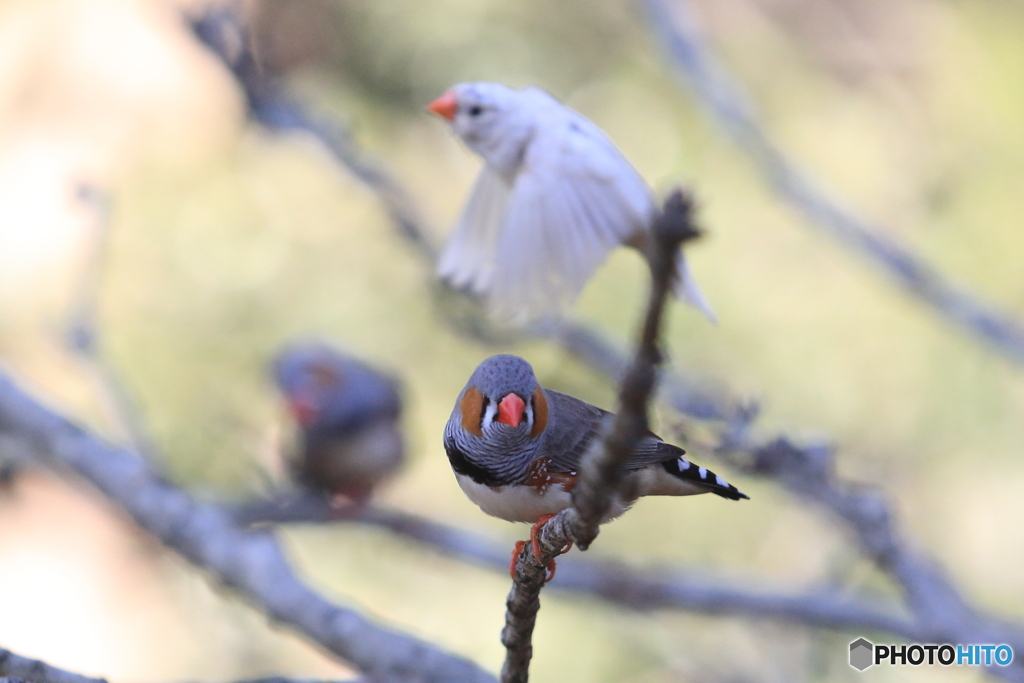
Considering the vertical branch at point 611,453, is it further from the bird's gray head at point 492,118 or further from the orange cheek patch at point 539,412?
the bird's gray head at point 492,118

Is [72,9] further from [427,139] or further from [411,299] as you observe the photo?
[411,299]

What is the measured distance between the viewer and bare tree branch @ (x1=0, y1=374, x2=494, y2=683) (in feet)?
5.92

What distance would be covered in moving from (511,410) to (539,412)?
0.10 m

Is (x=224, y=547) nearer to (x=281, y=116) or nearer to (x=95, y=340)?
(x=95, y=340)

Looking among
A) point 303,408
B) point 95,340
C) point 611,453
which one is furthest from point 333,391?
point 611,453

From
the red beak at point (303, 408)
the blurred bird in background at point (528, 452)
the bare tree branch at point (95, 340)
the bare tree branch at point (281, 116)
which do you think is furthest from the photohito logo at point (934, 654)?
the bare tree branch at point (95, 340)

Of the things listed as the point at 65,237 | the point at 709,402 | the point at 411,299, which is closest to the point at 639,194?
the point at 709,402

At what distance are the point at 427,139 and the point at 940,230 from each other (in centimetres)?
280

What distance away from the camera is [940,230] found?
15.9 ft

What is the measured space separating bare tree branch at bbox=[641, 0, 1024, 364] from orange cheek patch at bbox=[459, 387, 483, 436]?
2.57 metres

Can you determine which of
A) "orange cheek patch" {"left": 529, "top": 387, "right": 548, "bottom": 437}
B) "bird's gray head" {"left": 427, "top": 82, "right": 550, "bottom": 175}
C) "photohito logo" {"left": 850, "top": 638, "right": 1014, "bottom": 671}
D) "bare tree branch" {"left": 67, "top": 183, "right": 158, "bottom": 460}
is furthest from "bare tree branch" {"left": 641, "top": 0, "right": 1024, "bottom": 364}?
"orange cheek patch" {"left": 529, "top": 387, "right": 548, "bottom": 437}

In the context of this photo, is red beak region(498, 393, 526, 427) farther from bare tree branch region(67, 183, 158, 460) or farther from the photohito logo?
bare tree branch region(67, 183, 158, 460)

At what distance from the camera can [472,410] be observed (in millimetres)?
1141

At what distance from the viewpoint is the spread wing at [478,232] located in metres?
1.79
